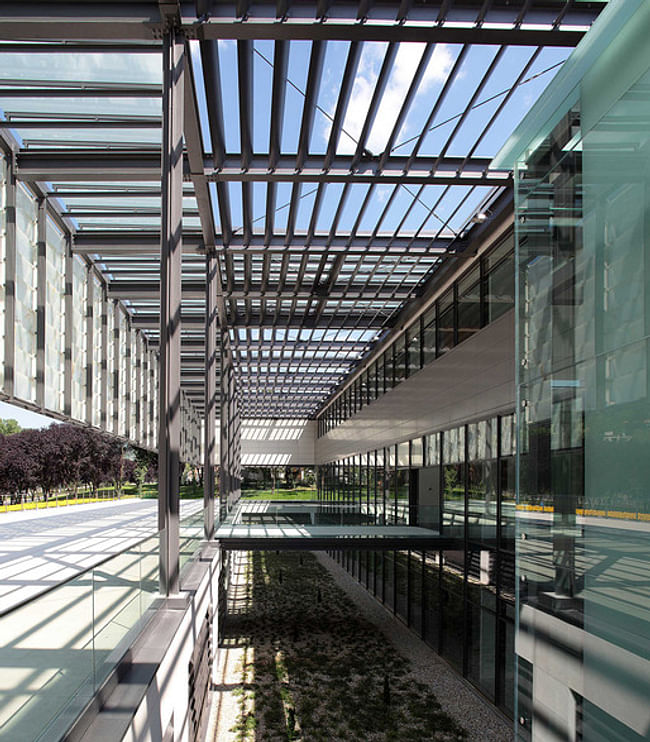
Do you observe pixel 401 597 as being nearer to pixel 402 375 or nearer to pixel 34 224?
pixel 402 375

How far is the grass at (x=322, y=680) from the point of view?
45.9 feet

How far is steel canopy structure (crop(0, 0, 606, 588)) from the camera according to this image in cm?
888

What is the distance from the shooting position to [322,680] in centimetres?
1709

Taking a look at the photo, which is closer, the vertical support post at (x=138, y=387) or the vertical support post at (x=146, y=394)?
the vertical support post at (x=138, y=387)

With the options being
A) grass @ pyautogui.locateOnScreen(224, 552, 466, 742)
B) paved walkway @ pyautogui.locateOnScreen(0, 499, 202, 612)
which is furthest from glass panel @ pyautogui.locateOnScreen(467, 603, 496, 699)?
paved walkway @ pyautogui.locateOnScreen(0, 499, 202, 612)

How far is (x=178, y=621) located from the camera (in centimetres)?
A: 809

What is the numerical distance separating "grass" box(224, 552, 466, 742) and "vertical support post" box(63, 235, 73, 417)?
26.3 ft

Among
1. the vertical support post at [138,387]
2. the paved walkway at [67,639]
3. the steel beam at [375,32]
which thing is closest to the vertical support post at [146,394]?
the vertical support post at [138,387]

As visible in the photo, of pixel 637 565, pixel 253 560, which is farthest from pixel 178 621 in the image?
pixel 253 560

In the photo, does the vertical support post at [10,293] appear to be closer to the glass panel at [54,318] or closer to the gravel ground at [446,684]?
the glass panel at [54,318]

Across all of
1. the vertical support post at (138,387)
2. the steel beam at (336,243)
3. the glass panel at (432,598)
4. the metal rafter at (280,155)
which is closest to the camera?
the metal rafter at (280,155)

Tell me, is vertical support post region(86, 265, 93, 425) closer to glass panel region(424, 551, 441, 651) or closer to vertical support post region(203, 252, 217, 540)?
vertical support post region(203, 252, 217, 540)

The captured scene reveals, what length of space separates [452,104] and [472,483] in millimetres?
8908

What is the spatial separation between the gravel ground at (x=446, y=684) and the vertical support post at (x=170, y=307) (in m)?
7.70
